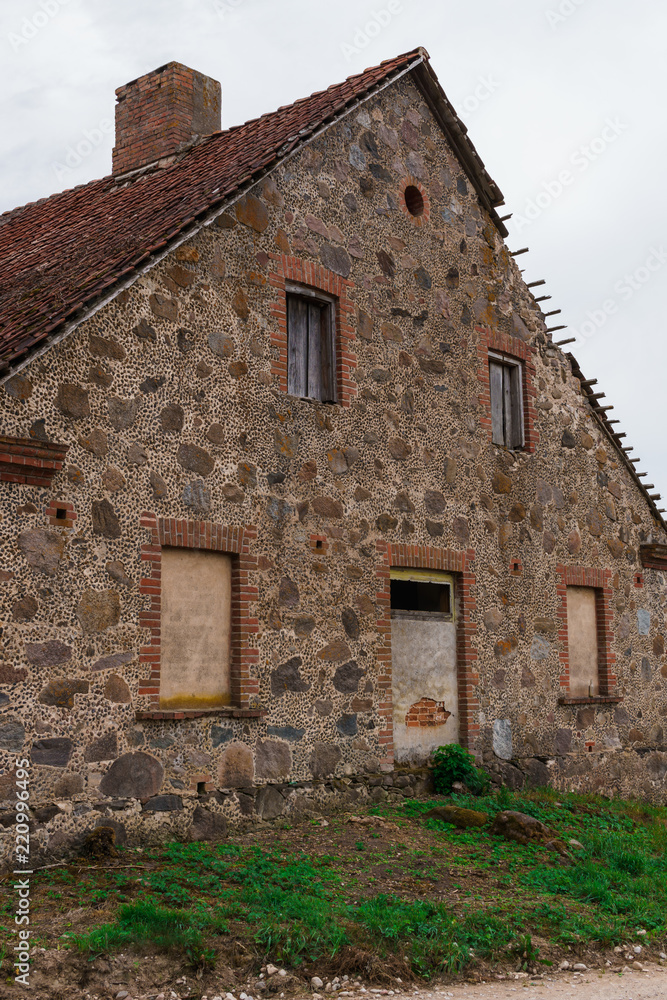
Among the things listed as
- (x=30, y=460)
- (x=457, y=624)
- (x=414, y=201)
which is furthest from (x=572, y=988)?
(x=414, y=201)

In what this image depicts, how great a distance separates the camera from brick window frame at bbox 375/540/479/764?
1041cm

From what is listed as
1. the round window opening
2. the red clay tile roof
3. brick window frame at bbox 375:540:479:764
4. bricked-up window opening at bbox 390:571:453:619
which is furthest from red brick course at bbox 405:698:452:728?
the round window opening

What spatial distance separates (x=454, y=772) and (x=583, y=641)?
11.9ft

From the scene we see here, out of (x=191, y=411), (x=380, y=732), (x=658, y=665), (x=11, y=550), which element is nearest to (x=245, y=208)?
(x=191, y=411)

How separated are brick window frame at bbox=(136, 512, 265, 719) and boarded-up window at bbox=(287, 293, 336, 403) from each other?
6.19 feet

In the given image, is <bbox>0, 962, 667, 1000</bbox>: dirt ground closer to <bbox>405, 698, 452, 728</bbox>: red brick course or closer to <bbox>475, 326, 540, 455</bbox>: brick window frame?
<bbox>405, 698, 452, 728</bbox>: red brick course

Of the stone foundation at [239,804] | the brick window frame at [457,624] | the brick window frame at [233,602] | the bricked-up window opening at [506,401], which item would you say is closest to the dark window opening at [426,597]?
the brick window frame at [457,624]

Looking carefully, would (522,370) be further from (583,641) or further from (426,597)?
(583,641)

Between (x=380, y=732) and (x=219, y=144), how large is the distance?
7.53 metres

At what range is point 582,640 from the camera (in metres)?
13.5

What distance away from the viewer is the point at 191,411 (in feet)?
29.3

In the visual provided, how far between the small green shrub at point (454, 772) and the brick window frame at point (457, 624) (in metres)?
0.44

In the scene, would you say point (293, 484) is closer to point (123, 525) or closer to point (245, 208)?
point (123, 525)

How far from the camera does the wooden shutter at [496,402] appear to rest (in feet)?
41.9
